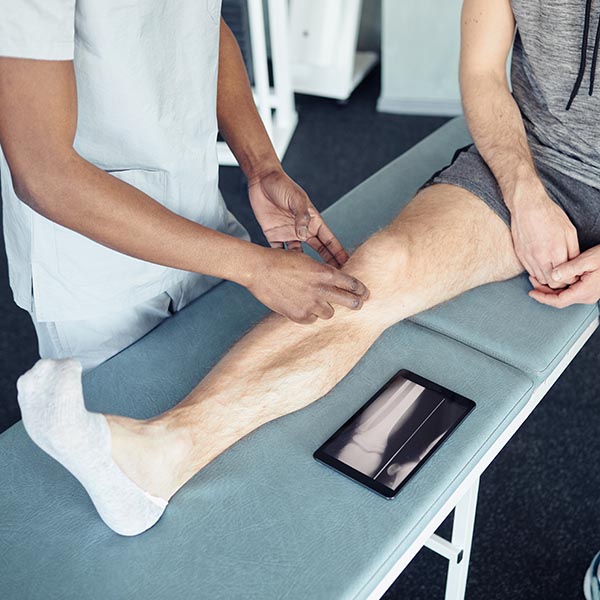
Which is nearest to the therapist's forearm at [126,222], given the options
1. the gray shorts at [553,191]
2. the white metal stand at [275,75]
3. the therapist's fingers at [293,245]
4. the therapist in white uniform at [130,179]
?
the therapist in white uniform at [130,179]

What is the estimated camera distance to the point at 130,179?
4.00 feet

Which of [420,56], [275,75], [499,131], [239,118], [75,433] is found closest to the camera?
[75,433]

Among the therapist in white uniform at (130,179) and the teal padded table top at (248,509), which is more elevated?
the therapist in white uniform at (130,179)

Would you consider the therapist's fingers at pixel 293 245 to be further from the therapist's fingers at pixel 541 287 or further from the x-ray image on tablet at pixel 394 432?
the therapist's fingers at pixel 541 287

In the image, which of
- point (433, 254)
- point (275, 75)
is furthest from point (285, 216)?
point (275, 75)

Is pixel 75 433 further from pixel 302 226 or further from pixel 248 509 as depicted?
pixel 302 226

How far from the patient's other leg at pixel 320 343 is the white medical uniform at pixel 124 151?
254mm

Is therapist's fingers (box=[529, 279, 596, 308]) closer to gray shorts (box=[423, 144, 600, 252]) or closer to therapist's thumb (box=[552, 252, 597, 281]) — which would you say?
therapist's thumb (box=[552, 252, 597, 281])

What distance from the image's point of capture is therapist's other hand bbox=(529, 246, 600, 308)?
53.8 inches

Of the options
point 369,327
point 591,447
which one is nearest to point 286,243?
point 369,327

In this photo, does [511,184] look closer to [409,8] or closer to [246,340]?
[246,340]

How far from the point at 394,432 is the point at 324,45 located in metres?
2.42

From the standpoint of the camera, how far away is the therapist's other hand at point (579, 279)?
1.37 metres

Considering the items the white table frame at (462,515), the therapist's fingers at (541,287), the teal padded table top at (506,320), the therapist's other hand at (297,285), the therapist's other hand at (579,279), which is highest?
Answer: the therapist's other hand at (297,285)
